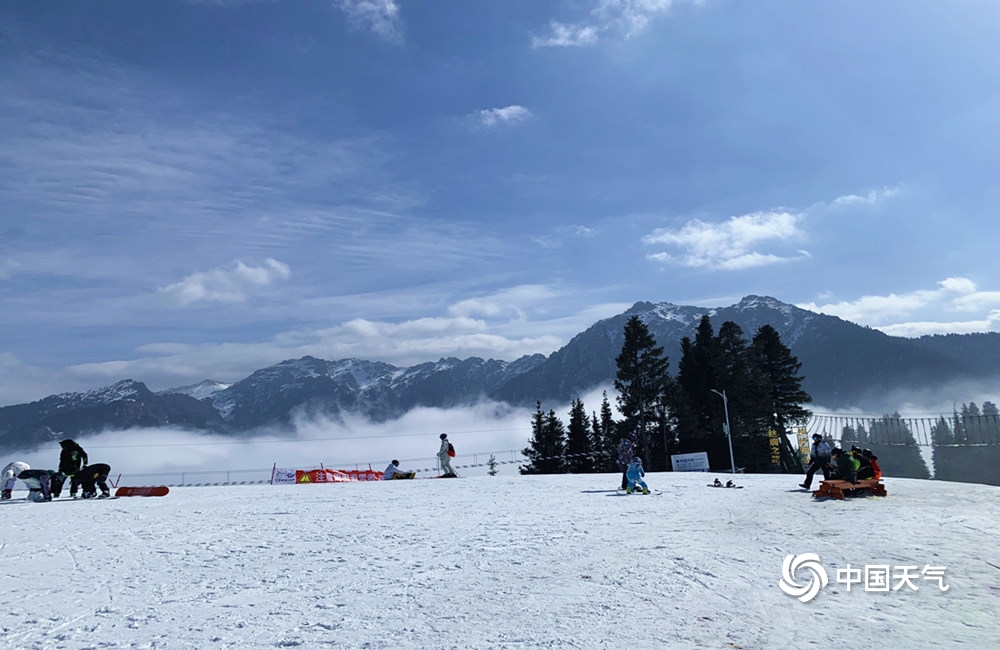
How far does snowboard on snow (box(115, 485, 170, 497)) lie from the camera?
21.0 m

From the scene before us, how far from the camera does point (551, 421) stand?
78375mm

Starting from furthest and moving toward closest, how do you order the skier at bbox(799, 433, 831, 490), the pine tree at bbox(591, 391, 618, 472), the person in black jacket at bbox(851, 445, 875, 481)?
the pine tree at bbox(591, 391, 618, 472) → the skier at bbox(799, 433, 831, 490) → the person in black jacket at bbox(851, 445, 875, 481)

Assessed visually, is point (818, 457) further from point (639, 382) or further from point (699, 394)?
point (699, 394)

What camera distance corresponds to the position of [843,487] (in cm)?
1755

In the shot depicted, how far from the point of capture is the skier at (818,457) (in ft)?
65.0

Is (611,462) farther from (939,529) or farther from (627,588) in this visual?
Result: (627,588)

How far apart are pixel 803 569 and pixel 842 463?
9.29 metres

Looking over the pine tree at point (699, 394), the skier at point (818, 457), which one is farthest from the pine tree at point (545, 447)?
the skier at point (818, 457)

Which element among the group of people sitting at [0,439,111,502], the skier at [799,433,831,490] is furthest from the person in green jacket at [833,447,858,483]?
the group of people sitting at [0,439,111,502]

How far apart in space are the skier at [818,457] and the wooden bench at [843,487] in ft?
5.12

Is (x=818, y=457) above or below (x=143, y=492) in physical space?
above

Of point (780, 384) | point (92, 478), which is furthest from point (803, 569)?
point (780, 384)

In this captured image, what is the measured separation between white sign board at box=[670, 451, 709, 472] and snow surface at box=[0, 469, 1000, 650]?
32593mm

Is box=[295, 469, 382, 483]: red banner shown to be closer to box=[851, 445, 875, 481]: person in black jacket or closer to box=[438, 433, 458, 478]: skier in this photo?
box=[438, 433, 458, 478]: skier
